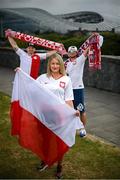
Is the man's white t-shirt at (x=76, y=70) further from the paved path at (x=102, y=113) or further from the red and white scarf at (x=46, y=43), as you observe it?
the paved path at (x=102, y=113)

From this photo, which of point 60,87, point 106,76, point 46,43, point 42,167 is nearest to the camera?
point 60,87

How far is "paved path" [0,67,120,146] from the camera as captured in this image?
28.2 ft

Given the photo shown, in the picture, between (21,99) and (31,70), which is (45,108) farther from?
(31,70)

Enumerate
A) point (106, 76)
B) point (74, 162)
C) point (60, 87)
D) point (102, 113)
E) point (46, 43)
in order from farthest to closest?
point (106, 76) → point (102, 113) → point (46, 43) → point (74, 162) → point (60, 87)

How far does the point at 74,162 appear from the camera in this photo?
7090mm

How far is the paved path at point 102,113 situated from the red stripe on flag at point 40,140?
1941mm

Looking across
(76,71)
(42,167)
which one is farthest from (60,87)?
(76,71)

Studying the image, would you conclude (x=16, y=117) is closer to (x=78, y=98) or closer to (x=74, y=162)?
(x=74, y=162)

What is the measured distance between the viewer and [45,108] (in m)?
6.48

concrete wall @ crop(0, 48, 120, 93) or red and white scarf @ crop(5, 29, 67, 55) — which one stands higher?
red and white scarf @ crop(5, 29, 67, 55)

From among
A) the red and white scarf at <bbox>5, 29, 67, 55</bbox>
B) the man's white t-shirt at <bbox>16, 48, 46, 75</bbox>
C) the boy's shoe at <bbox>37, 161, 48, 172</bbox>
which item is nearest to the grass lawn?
the boy's shoe at <bbox>37, 161, 48, 172</bbox>

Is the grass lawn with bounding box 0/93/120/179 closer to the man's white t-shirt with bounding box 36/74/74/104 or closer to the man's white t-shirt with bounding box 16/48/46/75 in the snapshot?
the man's white t-shirt with bounding box 36/74/74/104

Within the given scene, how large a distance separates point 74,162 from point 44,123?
106 centimetres

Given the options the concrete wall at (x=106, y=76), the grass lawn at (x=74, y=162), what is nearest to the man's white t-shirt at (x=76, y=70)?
the grass lawn at (x=74, y=162)
